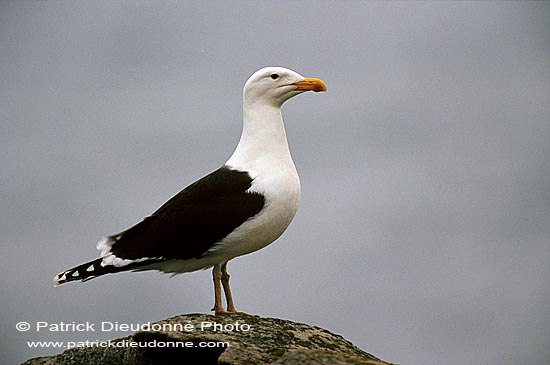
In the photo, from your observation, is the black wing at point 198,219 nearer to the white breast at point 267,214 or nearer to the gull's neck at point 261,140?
the white breast at point 267,214

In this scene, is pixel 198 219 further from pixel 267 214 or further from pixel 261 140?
pixel 261 140

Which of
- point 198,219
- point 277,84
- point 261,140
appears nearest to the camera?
point 198,219

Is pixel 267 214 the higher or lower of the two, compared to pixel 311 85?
lower

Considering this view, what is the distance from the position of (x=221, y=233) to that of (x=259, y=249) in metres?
0.70

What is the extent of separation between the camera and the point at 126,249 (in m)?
9.90

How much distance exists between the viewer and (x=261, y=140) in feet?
33.8

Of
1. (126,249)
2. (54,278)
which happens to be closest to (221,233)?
(126,249)

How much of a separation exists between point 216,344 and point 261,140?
10.1ft

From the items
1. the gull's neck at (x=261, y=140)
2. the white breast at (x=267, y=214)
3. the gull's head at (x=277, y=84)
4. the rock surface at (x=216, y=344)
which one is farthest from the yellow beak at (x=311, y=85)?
the rock surface at (x=216, y=344)

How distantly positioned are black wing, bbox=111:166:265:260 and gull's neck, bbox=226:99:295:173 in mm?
305

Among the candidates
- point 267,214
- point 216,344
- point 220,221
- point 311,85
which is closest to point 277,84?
point 311,85

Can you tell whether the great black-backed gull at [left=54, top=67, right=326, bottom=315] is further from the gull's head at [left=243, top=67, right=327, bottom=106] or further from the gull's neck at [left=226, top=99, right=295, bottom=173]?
the gull's head at [left=243, top=67, right=327, bottom=106]

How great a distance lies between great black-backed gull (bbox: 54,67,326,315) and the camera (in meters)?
9.57

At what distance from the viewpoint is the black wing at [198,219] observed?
9.56 metres
